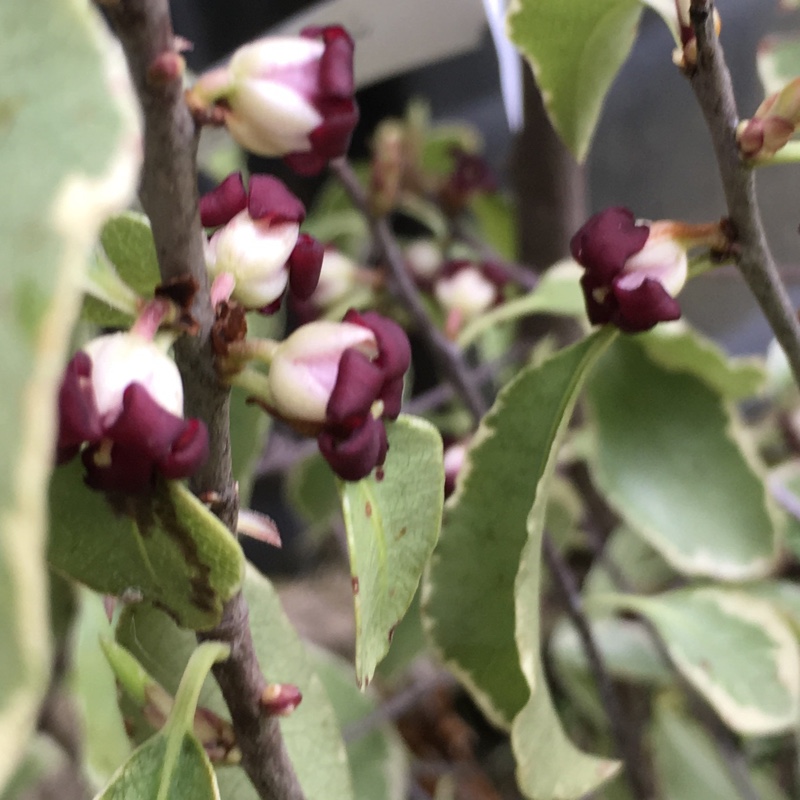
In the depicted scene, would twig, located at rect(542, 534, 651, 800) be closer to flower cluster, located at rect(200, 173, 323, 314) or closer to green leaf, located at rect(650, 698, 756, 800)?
green leaf, located at rect(650, 698, 756, 800)

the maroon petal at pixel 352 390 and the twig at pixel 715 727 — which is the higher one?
the maroon petal at pixel 352 390

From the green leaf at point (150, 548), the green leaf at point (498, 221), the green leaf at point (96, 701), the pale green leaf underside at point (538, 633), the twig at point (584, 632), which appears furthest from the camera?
the green leaf at point (498, 221)

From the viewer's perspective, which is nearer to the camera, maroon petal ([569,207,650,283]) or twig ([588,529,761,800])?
maroon petal ([569,207,650,283])

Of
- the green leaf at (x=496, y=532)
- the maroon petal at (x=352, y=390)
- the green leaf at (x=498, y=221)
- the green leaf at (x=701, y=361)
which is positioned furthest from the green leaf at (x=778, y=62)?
the green leaf at (x=498, y=221)

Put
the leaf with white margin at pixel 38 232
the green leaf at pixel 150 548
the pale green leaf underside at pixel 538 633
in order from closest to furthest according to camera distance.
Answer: the leaf with white margin at pixel 38 232
the green leaf at pixel 150 548
the pale green leaf underside at pixel 538 633

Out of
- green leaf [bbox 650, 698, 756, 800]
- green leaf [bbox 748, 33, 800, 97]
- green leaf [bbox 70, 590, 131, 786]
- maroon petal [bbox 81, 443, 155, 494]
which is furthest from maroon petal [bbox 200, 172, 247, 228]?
green leaf [bbox 650, 698, 756, 800]

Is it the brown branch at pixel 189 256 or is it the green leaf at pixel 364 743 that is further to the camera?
the green leaf at pixel 364 743

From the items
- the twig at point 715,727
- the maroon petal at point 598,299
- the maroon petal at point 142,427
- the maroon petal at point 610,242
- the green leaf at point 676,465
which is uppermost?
the maroon petal at point 142,427

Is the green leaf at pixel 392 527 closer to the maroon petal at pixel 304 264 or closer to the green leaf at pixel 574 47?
the maroon petal at pixel 304 264
